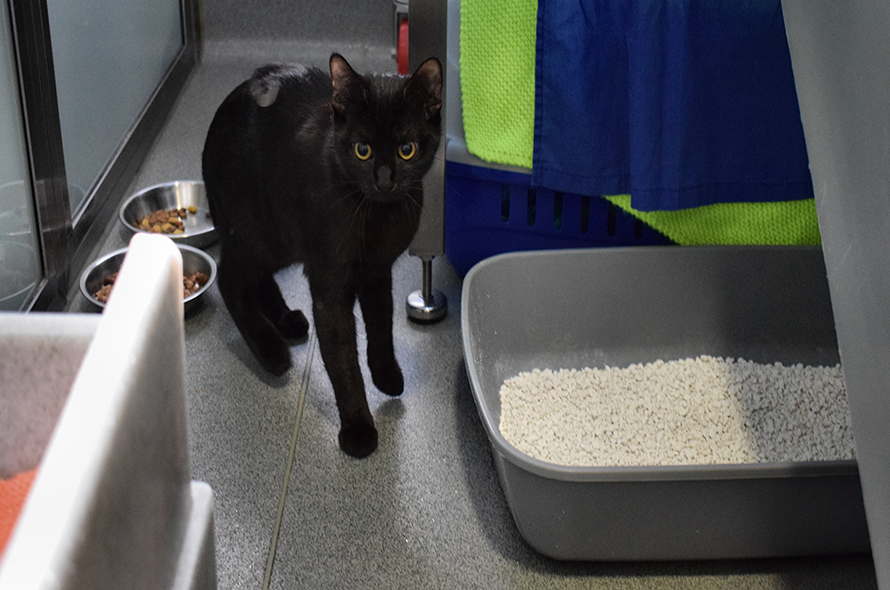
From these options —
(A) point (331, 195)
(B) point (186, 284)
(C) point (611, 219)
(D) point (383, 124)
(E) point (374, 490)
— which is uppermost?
(D) point (383, 124)

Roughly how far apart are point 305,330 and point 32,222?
0.57 m

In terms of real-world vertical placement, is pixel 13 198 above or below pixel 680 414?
above

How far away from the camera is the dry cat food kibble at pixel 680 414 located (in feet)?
4.15

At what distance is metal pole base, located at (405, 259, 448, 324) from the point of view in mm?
A: 1633

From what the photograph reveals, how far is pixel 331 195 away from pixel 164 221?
2.84 feet

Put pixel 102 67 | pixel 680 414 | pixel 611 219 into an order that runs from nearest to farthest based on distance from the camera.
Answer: pixel 680 414, pixel 611 219, pixel 102 67

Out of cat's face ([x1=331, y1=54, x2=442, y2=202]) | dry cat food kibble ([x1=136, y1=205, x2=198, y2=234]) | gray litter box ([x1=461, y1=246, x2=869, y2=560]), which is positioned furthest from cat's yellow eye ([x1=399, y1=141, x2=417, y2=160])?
dry cat food kibble ([x1=136, y1=205, x2=198, y2=234])

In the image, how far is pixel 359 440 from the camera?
129cm

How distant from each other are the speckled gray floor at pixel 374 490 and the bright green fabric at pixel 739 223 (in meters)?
0.47

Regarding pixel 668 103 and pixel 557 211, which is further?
pixel 557 211

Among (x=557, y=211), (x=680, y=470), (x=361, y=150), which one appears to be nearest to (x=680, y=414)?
(x=680, y=470)

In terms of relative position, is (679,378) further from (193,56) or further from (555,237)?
(193,56)

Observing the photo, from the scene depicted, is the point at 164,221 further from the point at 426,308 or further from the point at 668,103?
the point at 668,103

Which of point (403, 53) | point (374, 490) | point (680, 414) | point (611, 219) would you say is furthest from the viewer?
point (403, 53)
